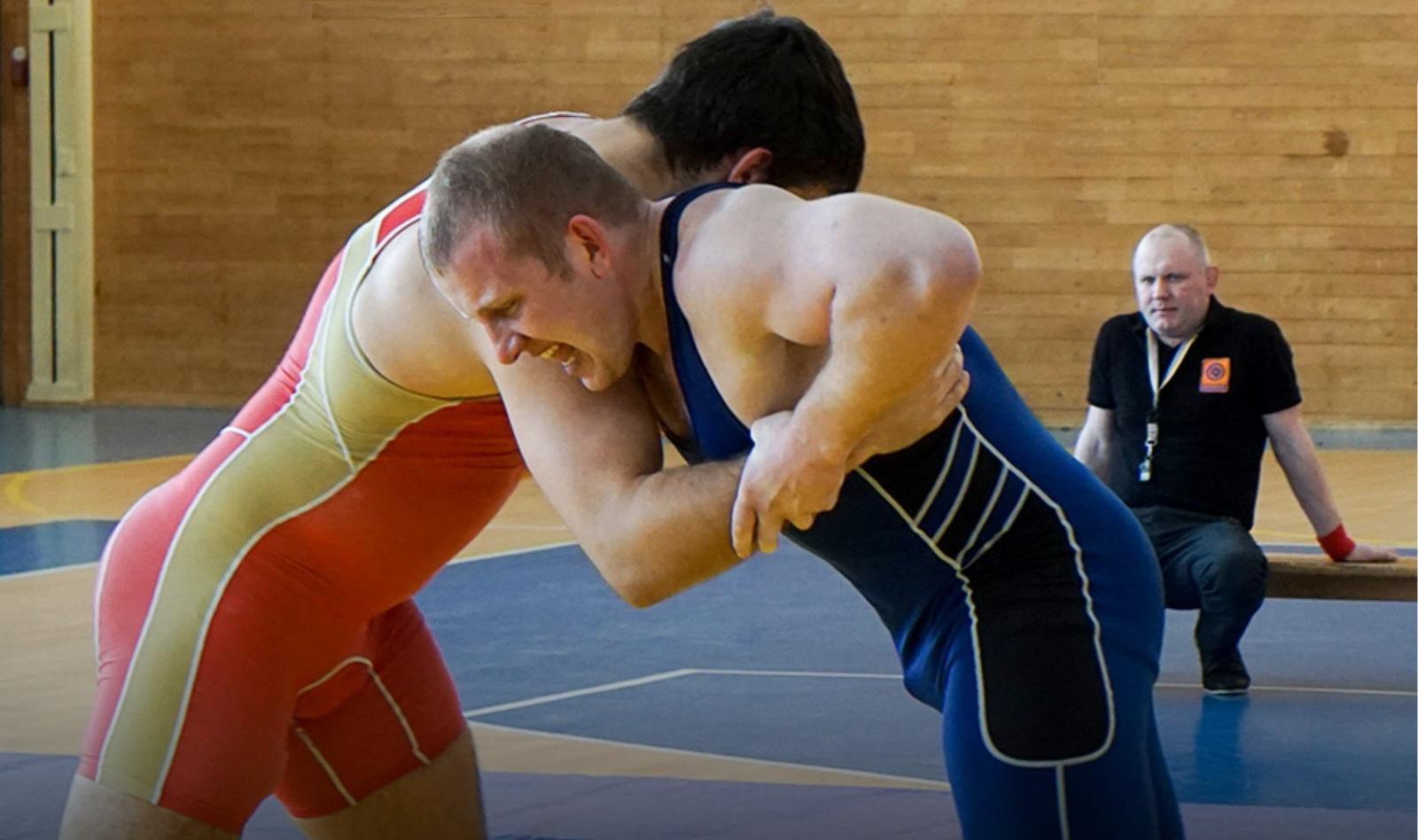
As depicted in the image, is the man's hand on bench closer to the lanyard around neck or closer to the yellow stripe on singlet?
the lanyard around neck

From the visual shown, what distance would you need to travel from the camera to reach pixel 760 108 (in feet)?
7.47

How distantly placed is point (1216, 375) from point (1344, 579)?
63 centimetres

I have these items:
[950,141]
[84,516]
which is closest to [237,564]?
[84,516]

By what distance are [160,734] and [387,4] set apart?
11.1m

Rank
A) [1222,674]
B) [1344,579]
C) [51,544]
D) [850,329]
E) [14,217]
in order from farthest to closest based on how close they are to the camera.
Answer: [14,217], [51,544], [1344,579], [1222,674], [850,329]

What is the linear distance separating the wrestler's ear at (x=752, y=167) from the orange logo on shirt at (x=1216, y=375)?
326 centimetres

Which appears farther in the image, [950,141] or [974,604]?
[950,141]

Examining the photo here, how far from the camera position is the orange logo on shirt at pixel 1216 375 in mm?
5277

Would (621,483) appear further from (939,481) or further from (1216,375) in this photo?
(1216,375)

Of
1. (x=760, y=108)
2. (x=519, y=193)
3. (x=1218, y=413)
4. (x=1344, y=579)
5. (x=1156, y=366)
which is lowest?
(x=1344, y=579)

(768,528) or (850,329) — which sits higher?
(850,329)

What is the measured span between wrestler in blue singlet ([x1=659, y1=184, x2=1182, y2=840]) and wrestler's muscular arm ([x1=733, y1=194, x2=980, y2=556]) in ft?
0.38

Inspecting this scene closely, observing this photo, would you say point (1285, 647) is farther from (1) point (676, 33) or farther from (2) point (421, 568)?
(1) point (676, 33)

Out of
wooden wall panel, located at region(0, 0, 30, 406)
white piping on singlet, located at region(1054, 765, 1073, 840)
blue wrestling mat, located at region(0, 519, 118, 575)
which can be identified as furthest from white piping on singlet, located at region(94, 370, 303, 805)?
wooden wall panel, located at region(0, 0, 30, 406)
